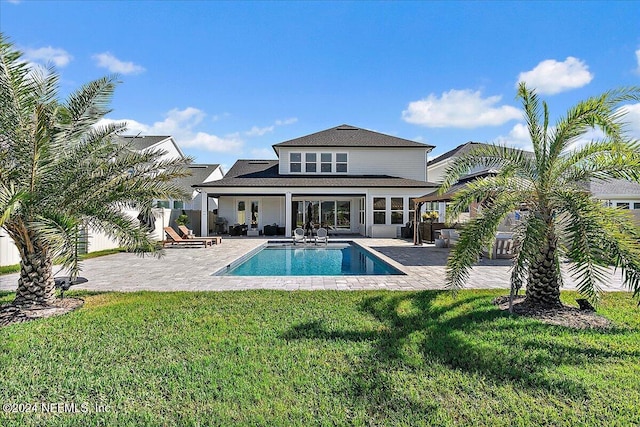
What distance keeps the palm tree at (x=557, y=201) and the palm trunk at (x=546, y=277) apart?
0.05 ft

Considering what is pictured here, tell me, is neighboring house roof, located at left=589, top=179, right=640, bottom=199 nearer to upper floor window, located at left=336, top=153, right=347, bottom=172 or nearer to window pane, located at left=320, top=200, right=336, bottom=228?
upper floor window, located at left=336, top=153, right=347, bottom=172

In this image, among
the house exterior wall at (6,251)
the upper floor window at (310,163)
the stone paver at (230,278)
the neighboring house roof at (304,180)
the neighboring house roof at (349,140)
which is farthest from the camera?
the upper floor window at (310,163)

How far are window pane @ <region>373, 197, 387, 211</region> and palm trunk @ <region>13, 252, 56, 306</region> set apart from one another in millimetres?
19149

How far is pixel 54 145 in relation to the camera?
250 inches

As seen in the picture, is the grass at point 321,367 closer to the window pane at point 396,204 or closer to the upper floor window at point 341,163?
the window pane at point 396,204

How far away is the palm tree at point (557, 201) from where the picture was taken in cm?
521

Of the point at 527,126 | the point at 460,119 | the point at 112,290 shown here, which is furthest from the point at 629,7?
the point at 460,119

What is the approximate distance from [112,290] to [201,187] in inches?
592

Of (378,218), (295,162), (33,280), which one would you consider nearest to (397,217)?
(378,218)

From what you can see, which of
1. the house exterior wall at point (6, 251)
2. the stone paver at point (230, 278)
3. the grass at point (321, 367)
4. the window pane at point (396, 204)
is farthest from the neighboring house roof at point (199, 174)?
the grass at point (321, 367)

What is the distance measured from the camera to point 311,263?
14055mm

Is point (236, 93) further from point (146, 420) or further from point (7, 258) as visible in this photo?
point (146, 420)

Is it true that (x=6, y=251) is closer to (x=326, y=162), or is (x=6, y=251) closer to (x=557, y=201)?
(x=557, y=201)

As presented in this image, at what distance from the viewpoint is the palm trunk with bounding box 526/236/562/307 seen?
627 centimetres
